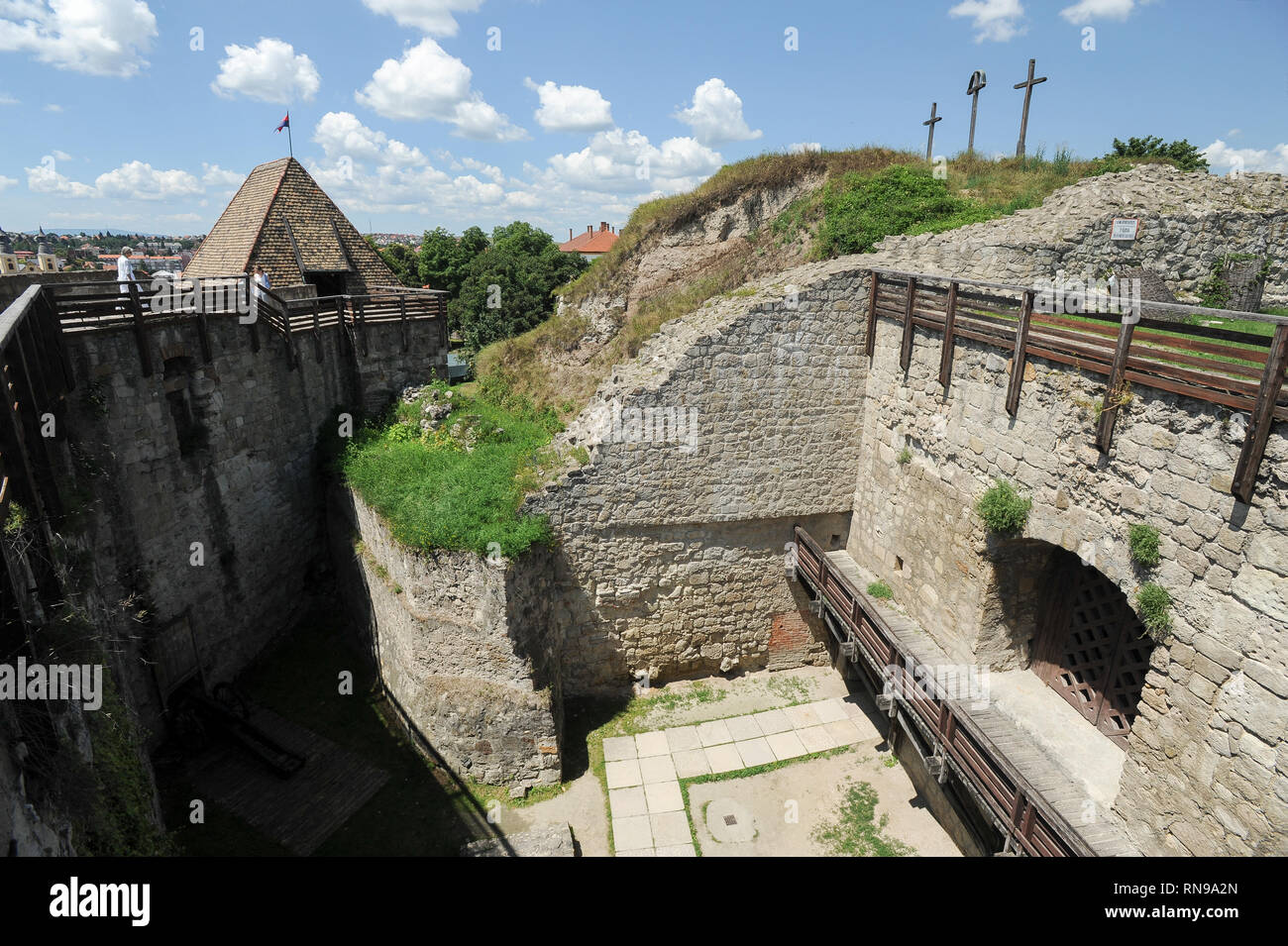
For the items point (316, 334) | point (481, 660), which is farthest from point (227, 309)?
point (481, 660)

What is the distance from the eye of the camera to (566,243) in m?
68.8

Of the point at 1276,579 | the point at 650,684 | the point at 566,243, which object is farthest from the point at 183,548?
the point at 566,243

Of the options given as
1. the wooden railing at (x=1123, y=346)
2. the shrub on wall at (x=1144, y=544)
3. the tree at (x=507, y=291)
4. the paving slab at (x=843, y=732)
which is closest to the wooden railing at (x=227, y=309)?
the wooden railing at (x=1123, y=346)

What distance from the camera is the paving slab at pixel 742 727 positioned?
11758 millimetres

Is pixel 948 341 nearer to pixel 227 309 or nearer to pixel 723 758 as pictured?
pixel 723 758

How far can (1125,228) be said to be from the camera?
11125 mm

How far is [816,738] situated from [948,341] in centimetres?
684

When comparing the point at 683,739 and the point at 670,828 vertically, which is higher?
the point at 683,739

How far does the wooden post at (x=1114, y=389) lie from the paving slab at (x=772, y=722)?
705 cm

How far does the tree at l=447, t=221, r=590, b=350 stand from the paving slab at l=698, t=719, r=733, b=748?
21912mm

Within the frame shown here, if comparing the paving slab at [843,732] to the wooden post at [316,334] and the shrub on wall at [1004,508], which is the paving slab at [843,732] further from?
the wooden post at [316,334]

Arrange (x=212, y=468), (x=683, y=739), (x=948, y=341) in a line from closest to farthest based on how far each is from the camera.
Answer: (x=948, y=341) < (x=212, y=468) < (x=683, y=739)

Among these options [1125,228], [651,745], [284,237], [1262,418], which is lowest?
[651,745]

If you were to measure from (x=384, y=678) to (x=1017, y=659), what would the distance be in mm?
10366
